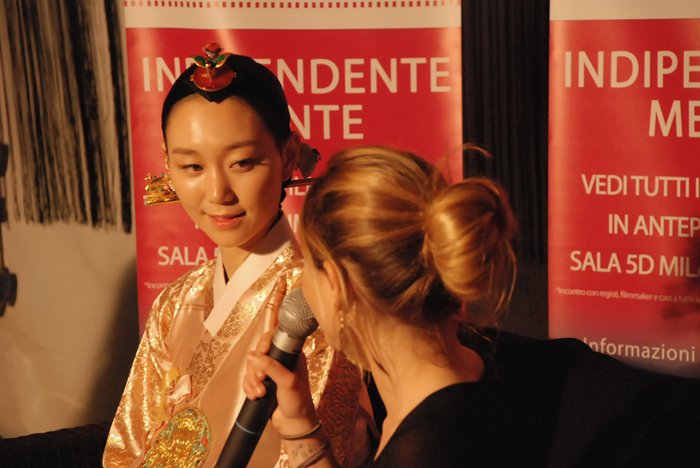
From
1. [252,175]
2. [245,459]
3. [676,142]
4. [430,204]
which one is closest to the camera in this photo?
[430,204]

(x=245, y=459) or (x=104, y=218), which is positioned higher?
(x=104, y=218)

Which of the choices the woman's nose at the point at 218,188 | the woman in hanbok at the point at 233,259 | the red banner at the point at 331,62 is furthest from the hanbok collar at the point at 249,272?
the red banner at the point at 331,62

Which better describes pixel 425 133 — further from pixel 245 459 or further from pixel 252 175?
pixel 245 459

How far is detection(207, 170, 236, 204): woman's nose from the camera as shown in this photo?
1.12 metres

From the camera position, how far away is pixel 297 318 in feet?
3.08

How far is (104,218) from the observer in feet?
6.71

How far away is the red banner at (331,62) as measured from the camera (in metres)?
1.83

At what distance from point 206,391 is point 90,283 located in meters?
1.06

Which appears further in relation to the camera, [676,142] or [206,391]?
[676,142]

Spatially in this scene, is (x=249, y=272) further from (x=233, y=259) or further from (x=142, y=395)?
(x=142, y=395)

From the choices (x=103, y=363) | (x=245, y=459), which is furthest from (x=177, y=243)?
(x=245, y=459)

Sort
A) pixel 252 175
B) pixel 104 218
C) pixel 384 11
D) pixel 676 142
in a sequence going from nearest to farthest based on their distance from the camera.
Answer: pixel 252 175 → pixel 676 142 → pixel 384 11 → pixel 104 218

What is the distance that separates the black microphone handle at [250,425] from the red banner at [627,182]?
1059 millimetres

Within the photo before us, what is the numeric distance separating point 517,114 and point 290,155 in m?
0.80
